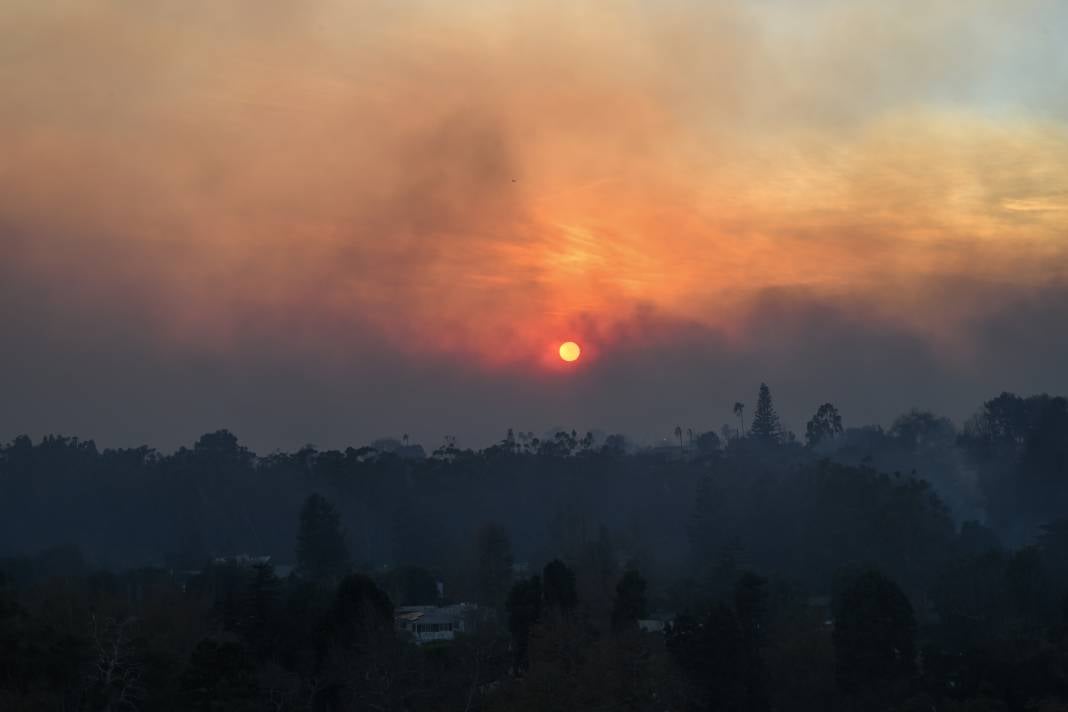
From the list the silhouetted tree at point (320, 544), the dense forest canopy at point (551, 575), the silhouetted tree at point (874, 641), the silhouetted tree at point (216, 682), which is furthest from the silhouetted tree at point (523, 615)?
the silhouetted tree at point (320, 544)

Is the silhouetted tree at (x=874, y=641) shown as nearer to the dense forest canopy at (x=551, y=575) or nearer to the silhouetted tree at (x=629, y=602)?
the dense forest canopy at (x=551, y=575)

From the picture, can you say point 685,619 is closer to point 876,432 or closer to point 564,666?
point 564,666

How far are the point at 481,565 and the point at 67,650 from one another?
104 ft

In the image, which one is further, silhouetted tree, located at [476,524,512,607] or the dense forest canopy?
silhouetted tree, located at [476,524,512,607]

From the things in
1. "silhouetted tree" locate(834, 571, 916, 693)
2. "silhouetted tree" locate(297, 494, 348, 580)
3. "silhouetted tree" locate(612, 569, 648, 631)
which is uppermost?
"silhouetted tree" locate(297, 494, 348, 580)

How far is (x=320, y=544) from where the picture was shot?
72125 mm

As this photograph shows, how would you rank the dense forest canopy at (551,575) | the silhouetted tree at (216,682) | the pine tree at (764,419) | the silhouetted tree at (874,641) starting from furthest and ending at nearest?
the pine tree at (764,419) < the silhouetted tree at (874,641) < the dense forest canopy at (551,575) < the silhouetted tree at (216,682)

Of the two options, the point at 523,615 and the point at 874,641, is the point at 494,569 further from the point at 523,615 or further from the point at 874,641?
the point at 874,641

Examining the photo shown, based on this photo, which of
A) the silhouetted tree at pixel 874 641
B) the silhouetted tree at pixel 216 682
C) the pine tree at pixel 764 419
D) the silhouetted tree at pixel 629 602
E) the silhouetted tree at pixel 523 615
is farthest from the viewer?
the pine tree at pixel 764 419

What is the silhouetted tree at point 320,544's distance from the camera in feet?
235

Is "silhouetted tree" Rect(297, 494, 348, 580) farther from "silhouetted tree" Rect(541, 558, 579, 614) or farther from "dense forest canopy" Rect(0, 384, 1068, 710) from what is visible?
"silhouetted tree" Rect(541, 558, 579, 614)

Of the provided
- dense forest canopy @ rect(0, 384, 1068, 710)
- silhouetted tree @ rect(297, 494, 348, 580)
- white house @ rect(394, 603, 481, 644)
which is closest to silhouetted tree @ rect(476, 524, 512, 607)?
dense forest canopy @ rect(0, 384, 1068, 710)

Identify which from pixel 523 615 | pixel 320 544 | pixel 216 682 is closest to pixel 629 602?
pixel 523 615

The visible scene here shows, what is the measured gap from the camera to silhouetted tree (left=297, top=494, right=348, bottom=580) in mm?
71750
